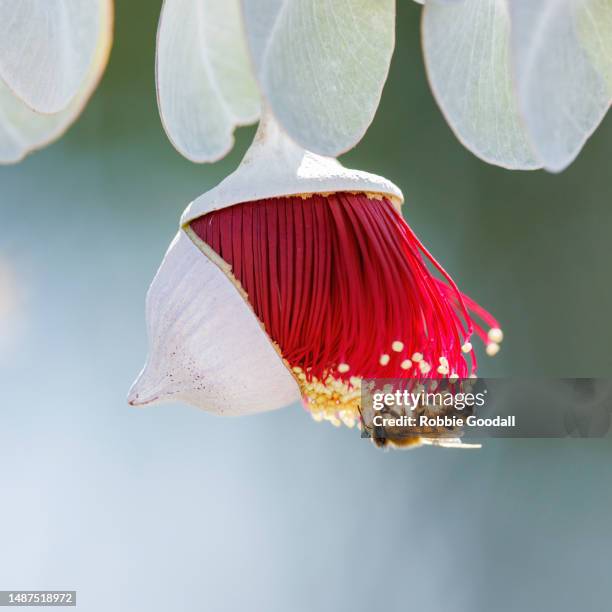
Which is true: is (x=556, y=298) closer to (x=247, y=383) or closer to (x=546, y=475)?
(x=546, y=475)

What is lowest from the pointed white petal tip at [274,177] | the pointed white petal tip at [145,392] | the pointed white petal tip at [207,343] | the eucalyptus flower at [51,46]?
the pointed white petal tip at [145,392]

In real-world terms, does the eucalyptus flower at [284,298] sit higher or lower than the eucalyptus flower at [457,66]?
lower

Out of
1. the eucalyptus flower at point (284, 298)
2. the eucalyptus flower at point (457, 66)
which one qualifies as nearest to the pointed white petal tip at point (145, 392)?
the eucalyptus flower at point (284, 298)

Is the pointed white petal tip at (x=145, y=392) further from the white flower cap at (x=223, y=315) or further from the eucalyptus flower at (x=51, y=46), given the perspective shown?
the eucalyptus flower at (x=51, y=46)

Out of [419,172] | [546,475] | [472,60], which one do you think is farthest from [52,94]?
[546,475]

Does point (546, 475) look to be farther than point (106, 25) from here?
Yes

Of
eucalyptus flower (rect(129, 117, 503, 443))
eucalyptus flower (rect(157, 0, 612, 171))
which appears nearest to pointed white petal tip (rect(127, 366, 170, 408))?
eucalyptus flower (rect(129, 117, 503, 443))

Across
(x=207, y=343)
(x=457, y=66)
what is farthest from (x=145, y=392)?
(x=457, y=66)
